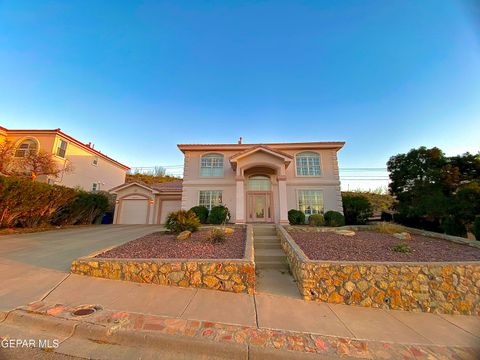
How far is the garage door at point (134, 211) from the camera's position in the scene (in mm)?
18016

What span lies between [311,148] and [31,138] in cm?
2399

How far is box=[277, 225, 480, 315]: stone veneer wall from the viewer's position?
178 inches

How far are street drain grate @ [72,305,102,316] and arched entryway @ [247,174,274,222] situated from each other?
36.6 feet

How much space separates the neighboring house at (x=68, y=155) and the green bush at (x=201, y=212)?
13408mm

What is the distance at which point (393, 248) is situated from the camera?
6.55 m

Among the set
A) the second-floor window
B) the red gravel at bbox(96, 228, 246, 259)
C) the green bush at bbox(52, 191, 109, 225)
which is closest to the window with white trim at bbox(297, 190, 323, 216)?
the red gravel at bbox(96, 228, 246, 259)

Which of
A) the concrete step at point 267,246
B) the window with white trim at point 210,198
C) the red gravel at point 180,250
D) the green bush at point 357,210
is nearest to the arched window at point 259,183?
the window with white trim at point 210,198

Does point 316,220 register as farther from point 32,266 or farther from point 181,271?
point 32,266

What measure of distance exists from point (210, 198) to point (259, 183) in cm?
390

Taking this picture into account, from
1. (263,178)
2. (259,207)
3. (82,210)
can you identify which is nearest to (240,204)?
(259,207)

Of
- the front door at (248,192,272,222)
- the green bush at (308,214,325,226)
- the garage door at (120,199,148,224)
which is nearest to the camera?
the green bush at (308,214,325,226)

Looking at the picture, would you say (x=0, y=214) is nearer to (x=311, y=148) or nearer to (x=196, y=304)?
(x=196, y=304)

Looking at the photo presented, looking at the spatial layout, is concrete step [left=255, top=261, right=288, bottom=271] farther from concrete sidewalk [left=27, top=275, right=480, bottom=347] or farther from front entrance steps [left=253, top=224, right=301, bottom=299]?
concrete sidewalk [left=27, top=275, right=480, bottom=347]

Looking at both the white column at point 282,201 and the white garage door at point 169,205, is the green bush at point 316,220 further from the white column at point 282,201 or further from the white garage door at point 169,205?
the white garage door at point 169,205
